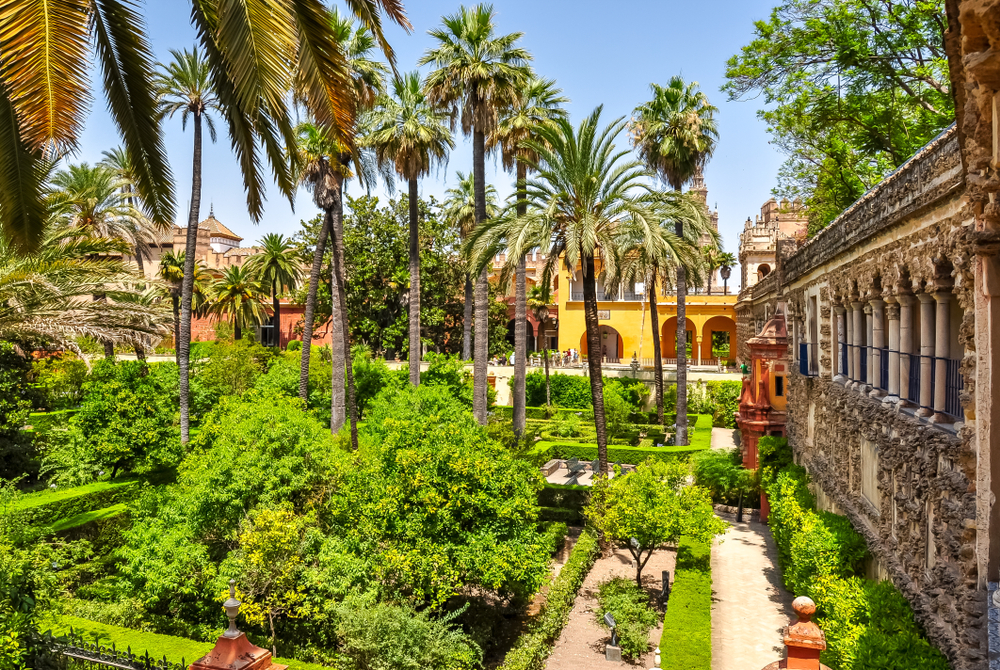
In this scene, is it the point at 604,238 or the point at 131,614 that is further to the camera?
the point at 604,238

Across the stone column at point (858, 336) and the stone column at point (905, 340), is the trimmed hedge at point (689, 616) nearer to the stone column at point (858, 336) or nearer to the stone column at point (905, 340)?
the stone column at point (858, 336)

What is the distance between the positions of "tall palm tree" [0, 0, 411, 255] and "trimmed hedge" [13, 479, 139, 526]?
11017mm

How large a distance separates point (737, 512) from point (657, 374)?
12.6 metres

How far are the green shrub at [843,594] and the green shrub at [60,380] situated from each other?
27261 millimetres

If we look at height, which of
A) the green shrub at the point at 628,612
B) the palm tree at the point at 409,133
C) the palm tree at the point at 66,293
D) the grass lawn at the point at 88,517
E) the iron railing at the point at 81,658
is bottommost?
the green shrub at the point at 628,612

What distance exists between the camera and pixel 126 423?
2016cm

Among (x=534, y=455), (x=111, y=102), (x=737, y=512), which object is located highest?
(x=111, y=102)

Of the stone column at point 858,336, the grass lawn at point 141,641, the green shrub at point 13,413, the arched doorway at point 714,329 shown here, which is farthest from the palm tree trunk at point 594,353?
the arched doorway at point 714,329

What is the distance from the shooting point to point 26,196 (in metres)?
7.44


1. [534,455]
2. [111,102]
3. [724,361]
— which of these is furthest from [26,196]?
[724,361]

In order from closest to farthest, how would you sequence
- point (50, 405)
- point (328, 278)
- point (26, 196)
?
point (26, 196), point (50, 405), point (328, 278)

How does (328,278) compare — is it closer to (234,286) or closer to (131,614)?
(234,286)

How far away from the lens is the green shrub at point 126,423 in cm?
1997

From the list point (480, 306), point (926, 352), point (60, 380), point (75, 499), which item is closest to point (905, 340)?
point (926, 352)
